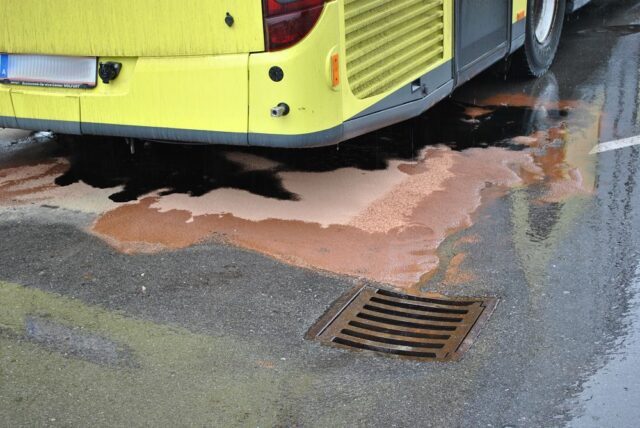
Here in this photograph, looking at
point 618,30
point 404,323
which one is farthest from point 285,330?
point 618,30

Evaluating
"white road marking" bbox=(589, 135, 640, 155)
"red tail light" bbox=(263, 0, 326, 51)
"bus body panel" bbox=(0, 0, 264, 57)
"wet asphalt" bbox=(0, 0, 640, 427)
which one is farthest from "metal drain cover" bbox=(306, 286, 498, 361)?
"white road marking" bbox=(589, 135, 640, 155)

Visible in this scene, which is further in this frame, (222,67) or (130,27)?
(130,27)

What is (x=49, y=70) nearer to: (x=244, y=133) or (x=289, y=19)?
(x=244, y=133)

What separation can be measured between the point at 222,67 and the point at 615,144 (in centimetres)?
307

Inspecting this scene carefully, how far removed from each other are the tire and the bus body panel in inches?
145

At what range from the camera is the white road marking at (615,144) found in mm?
6133

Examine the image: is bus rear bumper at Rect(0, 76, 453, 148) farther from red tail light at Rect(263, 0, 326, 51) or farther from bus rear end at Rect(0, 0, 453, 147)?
red tail light at Rect(263, 0, 326, 51)

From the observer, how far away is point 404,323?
13.5 ft

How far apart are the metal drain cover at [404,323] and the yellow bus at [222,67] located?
0.94 metres

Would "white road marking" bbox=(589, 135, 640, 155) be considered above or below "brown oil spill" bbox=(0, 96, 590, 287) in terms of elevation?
above

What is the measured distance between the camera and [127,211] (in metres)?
5.32

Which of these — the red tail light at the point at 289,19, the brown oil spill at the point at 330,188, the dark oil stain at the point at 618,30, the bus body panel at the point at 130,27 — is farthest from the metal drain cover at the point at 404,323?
the dark oil stain at the point at 618,30

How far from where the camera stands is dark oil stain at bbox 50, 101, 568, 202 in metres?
5.74

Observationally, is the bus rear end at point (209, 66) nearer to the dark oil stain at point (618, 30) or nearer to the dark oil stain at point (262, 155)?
the dark oil stain at point (262, 155)
